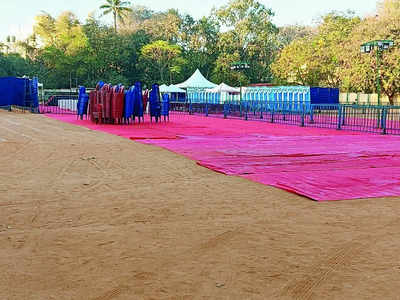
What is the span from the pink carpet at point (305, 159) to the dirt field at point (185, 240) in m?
0.63

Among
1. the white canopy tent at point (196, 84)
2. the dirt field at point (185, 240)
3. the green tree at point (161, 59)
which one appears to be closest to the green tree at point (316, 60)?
the white canopy tent at point (196, 84)

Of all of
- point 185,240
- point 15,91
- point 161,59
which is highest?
point 161,59

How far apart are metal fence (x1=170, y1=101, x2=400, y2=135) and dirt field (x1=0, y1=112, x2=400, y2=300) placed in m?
13.0

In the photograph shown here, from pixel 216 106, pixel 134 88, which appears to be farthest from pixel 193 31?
pixel 134 88

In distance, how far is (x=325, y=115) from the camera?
23.0 meters

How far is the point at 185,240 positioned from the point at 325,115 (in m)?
19.1

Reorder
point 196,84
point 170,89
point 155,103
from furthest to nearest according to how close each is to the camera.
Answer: point 196,84 → point 170,89 → point 155,103

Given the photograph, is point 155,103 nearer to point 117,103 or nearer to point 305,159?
point 117,103

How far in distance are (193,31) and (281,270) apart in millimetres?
60173

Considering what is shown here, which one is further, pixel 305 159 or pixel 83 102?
pixel 83 102

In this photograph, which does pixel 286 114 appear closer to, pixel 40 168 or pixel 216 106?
pixel 216 106

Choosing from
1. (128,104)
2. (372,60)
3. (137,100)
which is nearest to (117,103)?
(128,104)

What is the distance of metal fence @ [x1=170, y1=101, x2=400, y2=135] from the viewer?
1973 cm

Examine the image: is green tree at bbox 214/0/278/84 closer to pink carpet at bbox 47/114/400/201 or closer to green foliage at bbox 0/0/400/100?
green foliage at bbox 0/0/400/100
